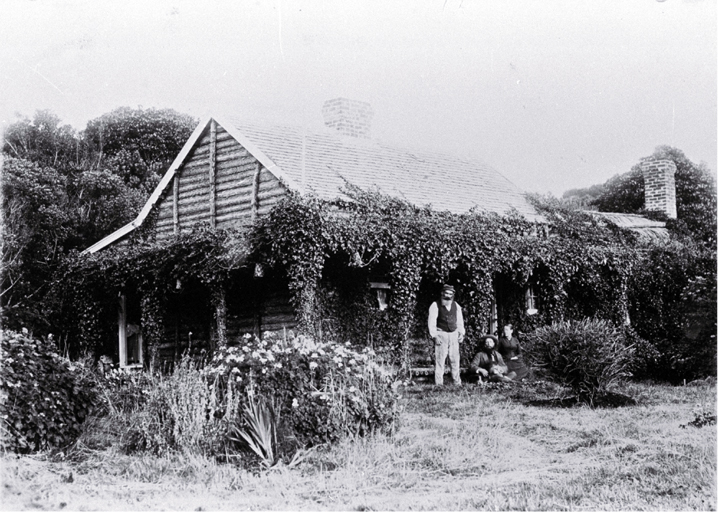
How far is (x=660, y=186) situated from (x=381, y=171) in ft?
37.6

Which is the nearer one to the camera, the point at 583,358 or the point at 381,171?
the point at 583,358

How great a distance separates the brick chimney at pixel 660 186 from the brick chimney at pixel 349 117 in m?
10.3

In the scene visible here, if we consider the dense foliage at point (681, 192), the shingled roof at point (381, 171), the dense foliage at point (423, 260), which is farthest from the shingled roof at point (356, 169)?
the dense foliage at point (681, 192)

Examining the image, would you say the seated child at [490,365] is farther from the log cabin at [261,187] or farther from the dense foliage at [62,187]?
the dense foliage at [62,187]

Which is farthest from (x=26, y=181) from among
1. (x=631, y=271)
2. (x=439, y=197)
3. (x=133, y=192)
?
(x=631, y=271)

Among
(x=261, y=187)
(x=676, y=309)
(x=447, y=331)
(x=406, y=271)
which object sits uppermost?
(x=261, y=187)

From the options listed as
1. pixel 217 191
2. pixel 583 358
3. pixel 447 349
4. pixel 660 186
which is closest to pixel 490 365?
pixel 447 349

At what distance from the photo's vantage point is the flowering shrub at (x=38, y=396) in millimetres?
9047

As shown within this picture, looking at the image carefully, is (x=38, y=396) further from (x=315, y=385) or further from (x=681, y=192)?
(x=681, y=192)

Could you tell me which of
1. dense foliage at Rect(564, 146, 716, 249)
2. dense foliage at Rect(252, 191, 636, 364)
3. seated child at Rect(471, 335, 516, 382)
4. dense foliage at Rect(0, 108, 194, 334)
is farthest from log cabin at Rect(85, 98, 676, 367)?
dense foliage at Rect(564, 146, 716, 249)

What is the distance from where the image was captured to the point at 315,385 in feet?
31.3

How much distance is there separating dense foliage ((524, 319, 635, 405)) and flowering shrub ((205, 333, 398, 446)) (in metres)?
3.44

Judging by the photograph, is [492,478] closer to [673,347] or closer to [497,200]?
[673,347]

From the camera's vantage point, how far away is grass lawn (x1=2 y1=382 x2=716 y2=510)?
23.2 ft
